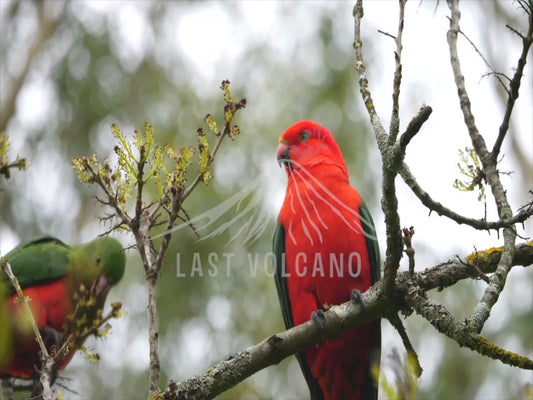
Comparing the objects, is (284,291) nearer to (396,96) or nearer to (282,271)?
(282,271)

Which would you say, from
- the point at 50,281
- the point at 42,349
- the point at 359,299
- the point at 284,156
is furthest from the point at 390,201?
the point at 50,281

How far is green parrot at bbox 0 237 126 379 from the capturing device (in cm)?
455

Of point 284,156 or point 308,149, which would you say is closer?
point 308,149

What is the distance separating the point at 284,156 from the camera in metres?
A: 4.41

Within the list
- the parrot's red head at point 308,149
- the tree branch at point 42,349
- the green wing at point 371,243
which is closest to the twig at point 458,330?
the green wing at point 371,243

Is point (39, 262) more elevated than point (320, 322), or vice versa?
point (39, 262)

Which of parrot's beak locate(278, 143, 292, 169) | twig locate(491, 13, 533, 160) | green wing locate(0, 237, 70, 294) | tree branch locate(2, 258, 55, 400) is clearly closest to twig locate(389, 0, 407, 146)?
twig locate(491, 13, 533, 160)

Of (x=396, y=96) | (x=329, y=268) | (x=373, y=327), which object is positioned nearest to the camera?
(x=396, y=96)

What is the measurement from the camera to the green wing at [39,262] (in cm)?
496

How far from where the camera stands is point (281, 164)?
14.5 ft

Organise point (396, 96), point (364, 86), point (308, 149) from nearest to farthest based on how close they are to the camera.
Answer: point (396, 96) < point (364, 86) < point (308, 149)

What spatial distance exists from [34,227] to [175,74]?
2478 mm

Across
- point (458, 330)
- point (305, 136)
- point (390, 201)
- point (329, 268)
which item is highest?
point (305, 136)

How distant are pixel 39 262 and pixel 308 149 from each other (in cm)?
220
